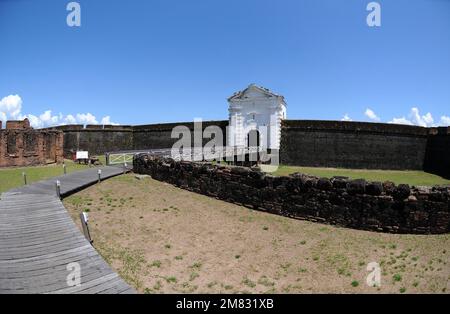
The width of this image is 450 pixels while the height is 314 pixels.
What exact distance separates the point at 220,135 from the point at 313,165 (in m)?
9.03

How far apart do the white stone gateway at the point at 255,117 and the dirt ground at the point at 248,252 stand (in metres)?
18.8

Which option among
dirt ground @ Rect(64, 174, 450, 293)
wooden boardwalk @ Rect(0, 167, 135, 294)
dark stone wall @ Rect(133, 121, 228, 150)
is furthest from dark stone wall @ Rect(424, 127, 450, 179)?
wooden boardwalk @ Rect(0, 167, 135, 294)

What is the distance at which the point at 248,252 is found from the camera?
6.79 m

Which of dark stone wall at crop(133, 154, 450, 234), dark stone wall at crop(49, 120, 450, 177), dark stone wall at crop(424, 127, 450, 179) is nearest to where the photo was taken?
dark stone wall at crop(133, 154, 450, 234)

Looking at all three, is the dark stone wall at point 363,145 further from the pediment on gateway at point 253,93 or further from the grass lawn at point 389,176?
the pediment on gateway at point 253,93

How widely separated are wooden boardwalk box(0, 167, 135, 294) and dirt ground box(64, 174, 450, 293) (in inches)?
23.8

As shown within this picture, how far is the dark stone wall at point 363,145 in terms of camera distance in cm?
2524

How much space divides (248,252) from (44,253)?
12.2 feet

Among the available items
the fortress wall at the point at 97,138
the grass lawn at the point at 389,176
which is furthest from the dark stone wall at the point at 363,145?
the fortress wall at the point at 97,138

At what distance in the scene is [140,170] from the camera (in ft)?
53.9

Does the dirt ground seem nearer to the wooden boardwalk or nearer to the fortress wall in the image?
the wooden boardwalk

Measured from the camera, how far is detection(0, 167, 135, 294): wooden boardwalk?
14.2 feet
